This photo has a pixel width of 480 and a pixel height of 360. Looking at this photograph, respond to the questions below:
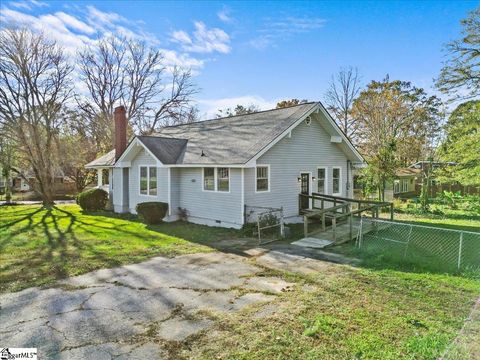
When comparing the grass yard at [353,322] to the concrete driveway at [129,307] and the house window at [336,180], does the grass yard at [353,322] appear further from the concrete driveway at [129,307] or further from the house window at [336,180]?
the house window at [336,180]

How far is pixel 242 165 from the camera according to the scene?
477 inches

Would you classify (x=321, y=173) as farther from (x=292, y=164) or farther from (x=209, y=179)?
(x=209, y=179)

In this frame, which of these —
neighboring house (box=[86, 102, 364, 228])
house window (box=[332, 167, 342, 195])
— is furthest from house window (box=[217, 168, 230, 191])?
house window (box=[332, 167, 342, 195])

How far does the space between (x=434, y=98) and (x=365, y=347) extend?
1696 inches

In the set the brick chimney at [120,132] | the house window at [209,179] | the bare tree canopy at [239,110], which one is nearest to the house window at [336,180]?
the house window at [209,179]

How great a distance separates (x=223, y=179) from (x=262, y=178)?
1.68m

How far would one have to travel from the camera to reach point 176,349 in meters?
4.39

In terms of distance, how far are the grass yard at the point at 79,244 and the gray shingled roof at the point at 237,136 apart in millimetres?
3108

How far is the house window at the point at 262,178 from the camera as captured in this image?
13.7 meters

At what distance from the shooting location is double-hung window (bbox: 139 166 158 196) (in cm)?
1661

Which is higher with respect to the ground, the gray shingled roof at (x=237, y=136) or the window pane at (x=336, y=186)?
the gray shingled roof at (x=237, y=136)

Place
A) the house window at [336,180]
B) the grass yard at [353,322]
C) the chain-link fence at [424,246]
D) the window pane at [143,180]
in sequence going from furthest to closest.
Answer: the house window at [336,180] < the window pane at [143,180] < the chain-link fence at [424,246] < the grass yard at [353,322]

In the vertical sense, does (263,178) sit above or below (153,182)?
above

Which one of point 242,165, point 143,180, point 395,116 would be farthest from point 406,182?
point 242,165
